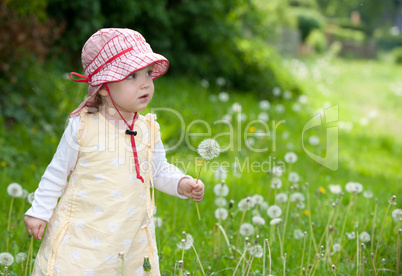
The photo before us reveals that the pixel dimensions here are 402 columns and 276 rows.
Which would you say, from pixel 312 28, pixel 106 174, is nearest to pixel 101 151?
pixel 106 174

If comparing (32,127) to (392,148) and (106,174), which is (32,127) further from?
(392,148)

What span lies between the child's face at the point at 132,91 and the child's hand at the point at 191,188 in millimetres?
400

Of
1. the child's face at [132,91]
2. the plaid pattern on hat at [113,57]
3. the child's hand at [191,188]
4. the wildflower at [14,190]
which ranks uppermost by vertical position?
the plaid pattern on hat at [113,57]

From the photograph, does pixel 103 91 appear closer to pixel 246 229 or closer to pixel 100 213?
pixel 100 213

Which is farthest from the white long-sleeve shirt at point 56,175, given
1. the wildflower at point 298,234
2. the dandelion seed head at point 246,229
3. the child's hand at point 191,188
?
the wildflower at point 298,234

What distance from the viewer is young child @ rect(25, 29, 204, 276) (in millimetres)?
1949

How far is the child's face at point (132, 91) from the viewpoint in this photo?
1.99 m

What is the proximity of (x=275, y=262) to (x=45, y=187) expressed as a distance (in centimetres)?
139

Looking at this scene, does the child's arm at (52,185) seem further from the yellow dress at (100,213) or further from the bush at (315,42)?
the bush at (315,42)

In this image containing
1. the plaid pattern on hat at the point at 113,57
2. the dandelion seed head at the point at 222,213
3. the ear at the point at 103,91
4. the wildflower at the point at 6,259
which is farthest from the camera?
the dandelion seed head at the point at 222,213

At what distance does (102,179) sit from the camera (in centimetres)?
201

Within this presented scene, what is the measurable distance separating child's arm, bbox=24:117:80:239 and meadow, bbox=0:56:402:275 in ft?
0.79

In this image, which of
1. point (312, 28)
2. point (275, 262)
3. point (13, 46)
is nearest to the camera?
point (275, 262)

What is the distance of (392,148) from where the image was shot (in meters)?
7.42
